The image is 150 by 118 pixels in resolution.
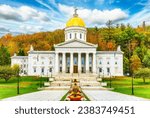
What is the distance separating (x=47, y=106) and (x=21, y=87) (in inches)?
376

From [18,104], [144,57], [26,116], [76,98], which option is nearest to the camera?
[26,116]

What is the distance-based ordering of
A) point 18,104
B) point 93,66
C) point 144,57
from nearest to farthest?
point 18,104
point 144,57
point 93,66

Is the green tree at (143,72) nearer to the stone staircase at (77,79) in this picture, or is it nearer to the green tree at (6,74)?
the stone staircase at (77,79)

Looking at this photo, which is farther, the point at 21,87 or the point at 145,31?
the point at 21,87

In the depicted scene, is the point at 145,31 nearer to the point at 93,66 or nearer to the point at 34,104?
the point at 34,104

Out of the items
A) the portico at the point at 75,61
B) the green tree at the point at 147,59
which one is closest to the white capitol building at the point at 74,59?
the portico at the point at 75,61

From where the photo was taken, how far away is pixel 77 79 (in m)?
21.6

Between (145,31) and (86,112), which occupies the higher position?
(145,31)

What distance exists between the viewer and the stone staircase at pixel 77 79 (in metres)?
18.9

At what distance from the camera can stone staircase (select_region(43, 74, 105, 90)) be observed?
18.9 metres

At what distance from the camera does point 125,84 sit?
54.5 feet

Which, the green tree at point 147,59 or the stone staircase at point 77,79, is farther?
the stone staircase at point 77,79

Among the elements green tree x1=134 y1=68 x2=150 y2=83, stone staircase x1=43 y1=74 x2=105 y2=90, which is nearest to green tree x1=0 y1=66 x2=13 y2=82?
stone staircase x1=43 y1=74 x2=105 y2=90

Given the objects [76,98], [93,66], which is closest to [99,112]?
[76,98]
